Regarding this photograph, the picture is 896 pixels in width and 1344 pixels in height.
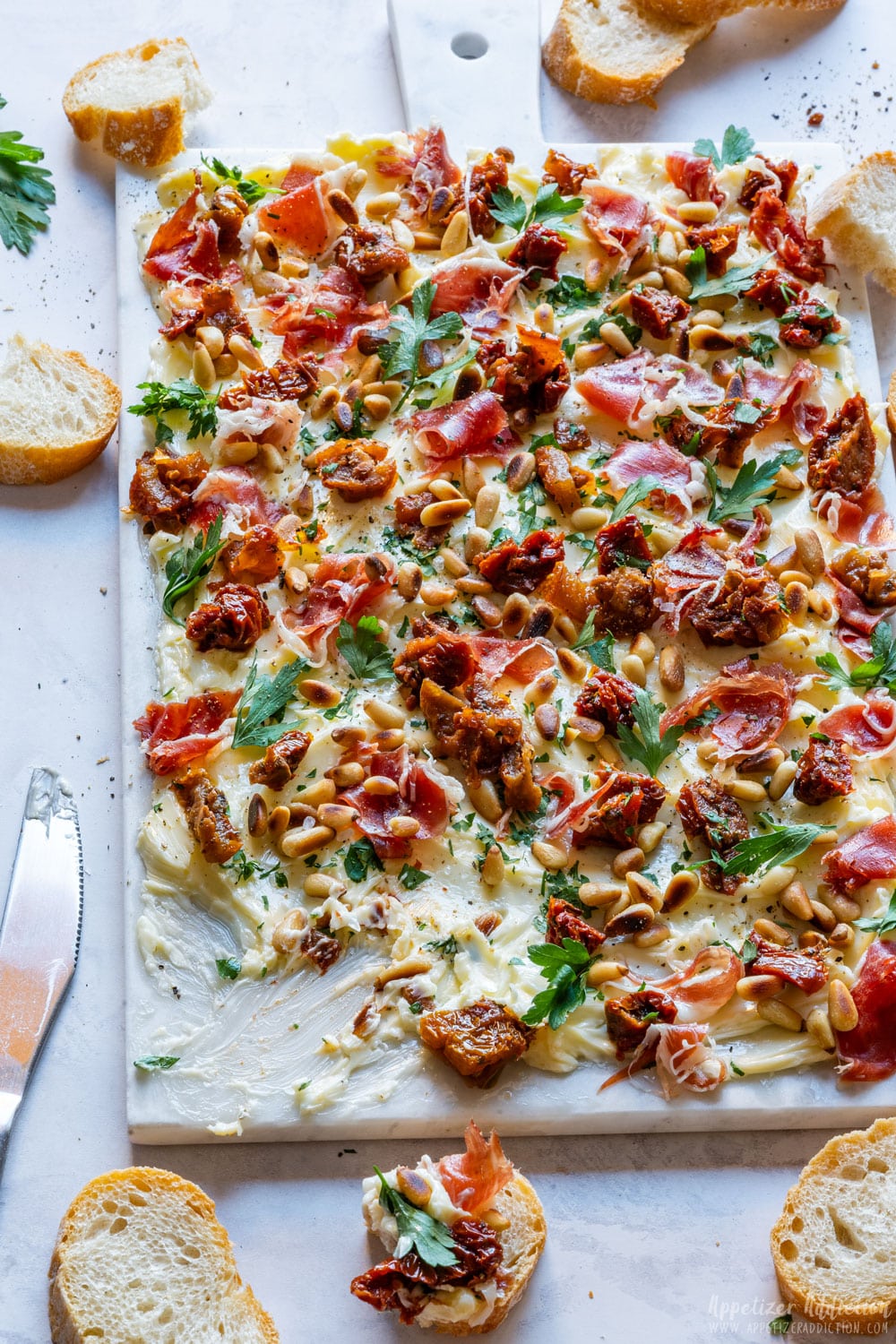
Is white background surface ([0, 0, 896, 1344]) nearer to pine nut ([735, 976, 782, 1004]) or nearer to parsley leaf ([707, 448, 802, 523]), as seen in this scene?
pine nut ([735, 976, 782, 1004])

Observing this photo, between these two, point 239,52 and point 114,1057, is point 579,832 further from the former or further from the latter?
Answer: point 239,52

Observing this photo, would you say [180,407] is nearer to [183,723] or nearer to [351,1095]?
[183,723]

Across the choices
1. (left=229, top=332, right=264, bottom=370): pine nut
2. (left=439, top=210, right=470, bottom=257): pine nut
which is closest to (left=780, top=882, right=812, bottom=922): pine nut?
(left=229, top=332, right=264, bottom=370): pine nut

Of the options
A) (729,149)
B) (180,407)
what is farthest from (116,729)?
(729,149)

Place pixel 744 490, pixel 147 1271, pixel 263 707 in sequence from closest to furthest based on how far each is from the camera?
pixel 147 1271 < pixel 263 707 < pixel 744 490

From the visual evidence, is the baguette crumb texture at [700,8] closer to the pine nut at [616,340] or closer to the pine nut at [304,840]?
the pine nut at [616,340]

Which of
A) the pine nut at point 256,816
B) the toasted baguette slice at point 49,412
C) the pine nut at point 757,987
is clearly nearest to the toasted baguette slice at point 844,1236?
the pine nut at point 757,987
